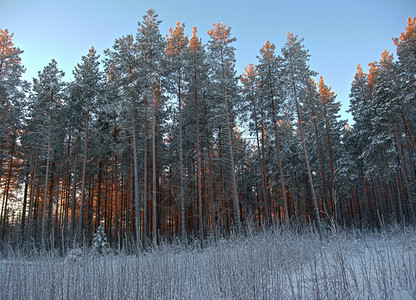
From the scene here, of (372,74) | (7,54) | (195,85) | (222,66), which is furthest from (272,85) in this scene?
(7,54)

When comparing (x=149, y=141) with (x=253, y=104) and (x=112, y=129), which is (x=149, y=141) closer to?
(x=112, y=129)

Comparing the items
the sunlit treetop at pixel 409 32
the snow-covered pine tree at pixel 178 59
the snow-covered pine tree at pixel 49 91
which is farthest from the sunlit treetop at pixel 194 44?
the sunlit treetop at pixel 409 32

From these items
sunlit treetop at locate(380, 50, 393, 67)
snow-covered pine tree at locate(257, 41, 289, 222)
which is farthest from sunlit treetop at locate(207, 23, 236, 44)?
sunlit treetop at locate(380, 50, 393, 67)

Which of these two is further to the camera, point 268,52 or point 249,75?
point 249,75

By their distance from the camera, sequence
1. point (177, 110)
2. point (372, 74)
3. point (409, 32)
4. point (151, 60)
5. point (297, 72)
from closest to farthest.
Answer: point (151, 60) → point (297, 72) → point (409, 32) → point (177, 110) → point (372, 74)

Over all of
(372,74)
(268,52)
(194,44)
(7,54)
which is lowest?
(372,74)

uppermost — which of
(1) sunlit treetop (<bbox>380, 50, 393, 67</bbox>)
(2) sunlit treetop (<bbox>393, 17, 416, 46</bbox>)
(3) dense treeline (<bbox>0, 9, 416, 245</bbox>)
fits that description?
(2) sunlit treetop (<bbox>393, 17, 416, 46</bbox>)

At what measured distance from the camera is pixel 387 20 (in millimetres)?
20000

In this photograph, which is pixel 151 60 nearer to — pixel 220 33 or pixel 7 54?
pixel 220 33

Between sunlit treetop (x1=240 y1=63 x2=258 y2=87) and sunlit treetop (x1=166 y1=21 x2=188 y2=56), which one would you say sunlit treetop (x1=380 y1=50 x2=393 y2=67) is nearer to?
sunlit treetop (x1=240 y1=63 x2=258 y2=87)

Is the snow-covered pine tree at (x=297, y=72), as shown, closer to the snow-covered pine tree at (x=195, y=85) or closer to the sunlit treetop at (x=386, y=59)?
the snow-covered pine tree at (x=195, y=85)

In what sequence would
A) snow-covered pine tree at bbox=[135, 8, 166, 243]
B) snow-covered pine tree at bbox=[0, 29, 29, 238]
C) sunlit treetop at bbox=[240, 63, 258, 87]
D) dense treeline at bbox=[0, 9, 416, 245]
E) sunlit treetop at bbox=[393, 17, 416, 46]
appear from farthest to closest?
1. sunlit treetop at bbox=[240, 63, 258, 87]
2. sunlit treetop at bbox=[393, 17, 416, 46]
3. snow-covered pine tree at bbox=[0, 29, 29, 238]
4. dense treeline at bbox=[0, 9, 416, 245]
5. snow-covered pine tree at bbox=[135, 8, 166, 243]

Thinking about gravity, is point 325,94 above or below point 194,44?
below

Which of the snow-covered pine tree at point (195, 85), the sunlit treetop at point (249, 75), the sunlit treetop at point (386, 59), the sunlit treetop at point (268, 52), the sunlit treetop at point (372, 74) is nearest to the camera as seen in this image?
the snow-covered pine tree at point (195, 85)
